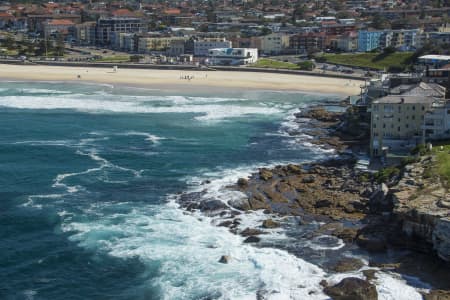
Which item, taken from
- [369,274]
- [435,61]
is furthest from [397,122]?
[435,61]

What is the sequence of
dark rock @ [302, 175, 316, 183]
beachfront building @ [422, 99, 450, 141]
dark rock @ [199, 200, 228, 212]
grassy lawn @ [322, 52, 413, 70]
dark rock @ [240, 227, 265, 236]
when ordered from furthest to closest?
grassy lawn @ [322, 52, 413, 70] < beachfront building @ [422, 99, 450, 141] < dark rock @ [302, 175, 316, 183] < dark rock @ [199, 200, 228, 212] < dark rock @ [240, 227, 265, 236]

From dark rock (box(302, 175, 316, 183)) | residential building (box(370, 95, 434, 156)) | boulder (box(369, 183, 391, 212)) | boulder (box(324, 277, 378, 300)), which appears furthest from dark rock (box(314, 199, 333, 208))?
residential building (box(370, 95, 434, 156))

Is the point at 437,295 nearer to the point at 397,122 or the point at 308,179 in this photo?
the point at 308,179

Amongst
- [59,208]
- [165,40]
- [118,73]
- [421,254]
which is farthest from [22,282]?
[165,40]

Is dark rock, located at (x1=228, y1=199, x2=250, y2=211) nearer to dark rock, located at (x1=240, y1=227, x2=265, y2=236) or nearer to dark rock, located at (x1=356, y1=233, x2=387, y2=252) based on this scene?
dark rock, located at (x1=240, y1=227, x2=265, y2=236)

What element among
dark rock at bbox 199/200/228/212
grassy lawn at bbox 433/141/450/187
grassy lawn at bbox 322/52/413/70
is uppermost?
grassy lawn at bbox 322/52/413/70

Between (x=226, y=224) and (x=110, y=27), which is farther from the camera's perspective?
(x=110, y=27)

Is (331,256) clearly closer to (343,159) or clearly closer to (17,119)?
(343,159)
